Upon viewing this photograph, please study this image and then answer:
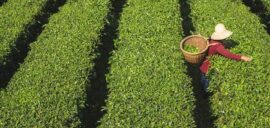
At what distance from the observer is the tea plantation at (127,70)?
10398mm

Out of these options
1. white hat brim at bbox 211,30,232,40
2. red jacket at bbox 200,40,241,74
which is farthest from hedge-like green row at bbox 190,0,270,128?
white hat brim at bbox 211,30,232,40

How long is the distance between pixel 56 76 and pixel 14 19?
178 inches

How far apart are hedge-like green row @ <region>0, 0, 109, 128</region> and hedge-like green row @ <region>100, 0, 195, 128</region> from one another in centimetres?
89

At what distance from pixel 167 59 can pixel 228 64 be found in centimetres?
179

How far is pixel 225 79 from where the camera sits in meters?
11.1

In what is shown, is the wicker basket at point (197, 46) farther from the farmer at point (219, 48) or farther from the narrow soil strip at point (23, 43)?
the narrow soil strip at point (23, 43)

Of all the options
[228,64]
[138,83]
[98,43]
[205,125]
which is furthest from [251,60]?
[98,43]

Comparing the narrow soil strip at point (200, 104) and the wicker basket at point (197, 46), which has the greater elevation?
the wicker basket at point (197, 46)

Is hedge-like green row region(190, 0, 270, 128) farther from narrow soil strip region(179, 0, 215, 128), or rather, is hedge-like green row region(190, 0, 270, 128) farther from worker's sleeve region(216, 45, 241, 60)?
narrow soil strip region(179, 0, 215, 128)

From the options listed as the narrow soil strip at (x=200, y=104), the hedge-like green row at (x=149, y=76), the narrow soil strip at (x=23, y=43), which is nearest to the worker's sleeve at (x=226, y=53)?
the hedge-like green row at (x=149, y=76)

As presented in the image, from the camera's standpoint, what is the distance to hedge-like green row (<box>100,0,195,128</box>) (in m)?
10.3

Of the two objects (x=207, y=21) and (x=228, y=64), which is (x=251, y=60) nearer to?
(x=228, y=64)

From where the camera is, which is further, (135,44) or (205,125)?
(135,44)

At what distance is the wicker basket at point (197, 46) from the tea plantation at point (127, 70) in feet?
1.07
